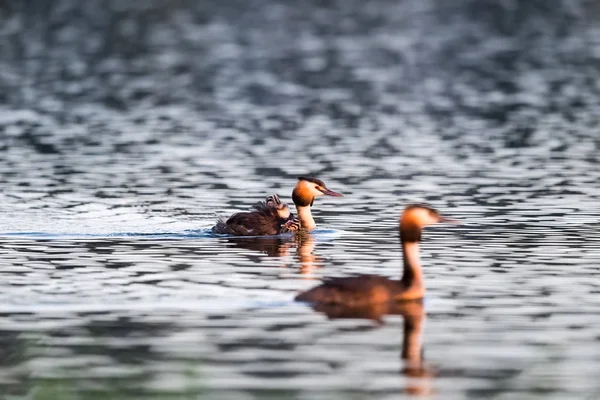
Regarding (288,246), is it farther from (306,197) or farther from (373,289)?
(373,289)

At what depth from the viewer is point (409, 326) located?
63.5 feet

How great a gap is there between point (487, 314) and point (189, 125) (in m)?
29.2

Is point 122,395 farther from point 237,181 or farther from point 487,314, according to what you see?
point 237,181

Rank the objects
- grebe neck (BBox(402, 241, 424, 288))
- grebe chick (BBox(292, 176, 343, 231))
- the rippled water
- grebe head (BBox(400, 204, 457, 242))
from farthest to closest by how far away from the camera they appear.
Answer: grebe chick (BBox(292, 176, 343, 231)) → grebe head (BBox(400, 204, 457, 242)) → grebe neck (BBox(402, 241, 424, 288)) → the rippled water

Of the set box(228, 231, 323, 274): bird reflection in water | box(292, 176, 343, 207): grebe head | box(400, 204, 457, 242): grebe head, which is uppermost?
box(400, 204, 457, 242): grebe head

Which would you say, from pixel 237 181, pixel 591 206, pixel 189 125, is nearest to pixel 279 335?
pixel 591 206

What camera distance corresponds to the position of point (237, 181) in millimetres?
35531

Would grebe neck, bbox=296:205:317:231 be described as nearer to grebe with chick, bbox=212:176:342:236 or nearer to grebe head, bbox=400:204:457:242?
grebe with chick, bbox=212:176:342:236

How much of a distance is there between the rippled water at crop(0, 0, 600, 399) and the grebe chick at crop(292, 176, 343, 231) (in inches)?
21.5

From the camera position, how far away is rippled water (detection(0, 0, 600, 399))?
17219 millimetres

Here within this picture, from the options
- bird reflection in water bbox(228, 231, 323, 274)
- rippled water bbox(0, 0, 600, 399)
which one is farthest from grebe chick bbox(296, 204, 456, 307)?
bird reflection in water bbox(228, 231, 323, 274)

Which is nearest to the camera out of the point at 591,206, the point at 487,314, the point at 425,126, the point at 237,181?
the point at 487,314

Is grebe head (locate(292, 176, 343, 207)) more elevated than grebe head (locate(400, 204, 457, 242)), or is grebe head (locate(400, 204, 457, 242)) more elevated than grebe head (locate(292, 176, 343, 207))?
grebe head (locate(400, 204, 457, 242))

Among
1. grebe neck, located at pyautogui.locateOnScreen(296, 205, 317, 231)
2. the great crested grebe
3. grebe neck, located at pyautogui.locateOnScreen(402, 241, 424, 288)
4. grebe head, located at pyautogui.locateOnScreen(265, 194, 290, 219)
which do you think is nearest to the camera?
grebe neck, located at pyautogui.locateOnScreen(402, 241, 424, 288)
